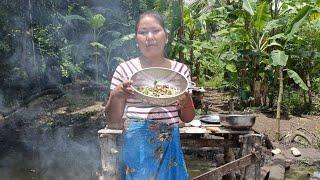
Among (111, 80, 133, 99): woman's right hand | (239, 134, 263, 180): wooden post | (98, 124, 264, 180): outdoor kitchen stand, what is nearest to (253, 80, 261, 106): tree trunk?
(98, 124, 264, 180): outdoor kitchen stand

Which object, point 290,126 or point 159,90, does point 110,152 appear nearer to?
point 159,90

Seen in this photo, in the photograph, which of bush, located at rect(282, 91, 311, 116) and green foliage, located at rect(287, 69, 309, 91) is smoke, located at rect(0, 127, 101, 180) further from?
bush, located at rect(282, 91, 311, 116)

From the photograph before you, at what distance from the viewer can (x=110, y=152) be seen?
108 inches

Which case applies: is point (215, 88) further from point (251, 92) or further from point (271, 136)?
point (271, 136)

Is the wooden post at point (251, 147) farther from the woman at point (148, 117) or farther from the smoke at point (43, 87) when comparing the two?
the smoke at point (43, 87)

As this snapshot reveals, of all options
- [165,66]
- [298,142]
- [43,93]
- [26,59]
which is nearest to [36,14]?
[26,59]

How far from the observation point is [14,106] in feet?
36.0

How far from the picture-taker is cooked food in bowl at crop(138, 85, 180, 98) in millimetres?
2211

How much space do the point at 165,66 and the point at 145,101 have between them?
0.30m

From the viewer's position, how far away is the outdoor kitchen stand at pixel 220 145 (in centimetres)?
273

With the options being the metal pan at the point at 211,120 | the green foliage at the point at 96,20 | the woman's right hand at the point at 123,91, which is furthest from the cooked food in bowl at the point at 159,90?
the green foliage at the point at 96,20

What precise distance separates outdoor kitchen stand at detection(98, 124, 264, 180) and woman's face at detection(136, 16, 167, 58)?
0.77m

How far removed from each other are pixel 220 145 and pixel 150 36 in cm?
240

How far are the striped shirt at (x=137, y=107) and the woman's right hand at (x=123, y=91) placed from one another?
55 mm
